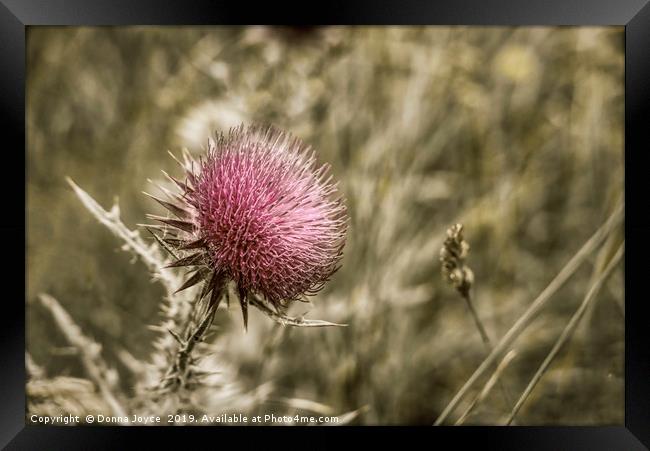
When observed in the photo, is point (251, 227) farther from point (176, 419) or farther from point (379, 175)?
point (176, 419)

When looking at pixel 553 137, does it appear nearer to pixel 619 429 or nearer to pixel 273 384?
pixel 619 429

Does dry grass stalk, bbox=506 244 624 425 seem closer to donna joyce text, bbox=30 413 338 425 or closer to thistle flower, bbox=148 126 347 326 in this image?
donna joyce text, bbox=30 413 338 425

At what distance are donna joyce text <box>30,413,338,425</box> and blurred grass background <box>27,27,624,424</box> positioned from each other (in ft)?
0.28

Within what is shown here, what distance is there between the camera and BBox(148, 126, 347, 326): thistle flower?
150 cm

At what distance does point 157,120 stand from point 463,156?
3.67 feet

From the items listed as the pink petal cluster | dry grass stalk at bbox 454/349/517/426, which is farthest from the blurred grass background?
the pink petal cluster

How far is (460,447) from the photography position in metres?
1.89

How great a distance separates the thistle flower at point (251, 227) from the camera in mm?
1504

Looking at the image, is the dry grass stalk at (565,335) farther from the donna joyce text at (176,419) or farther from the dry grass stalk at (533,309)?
the donna joyce text at (176,419)
